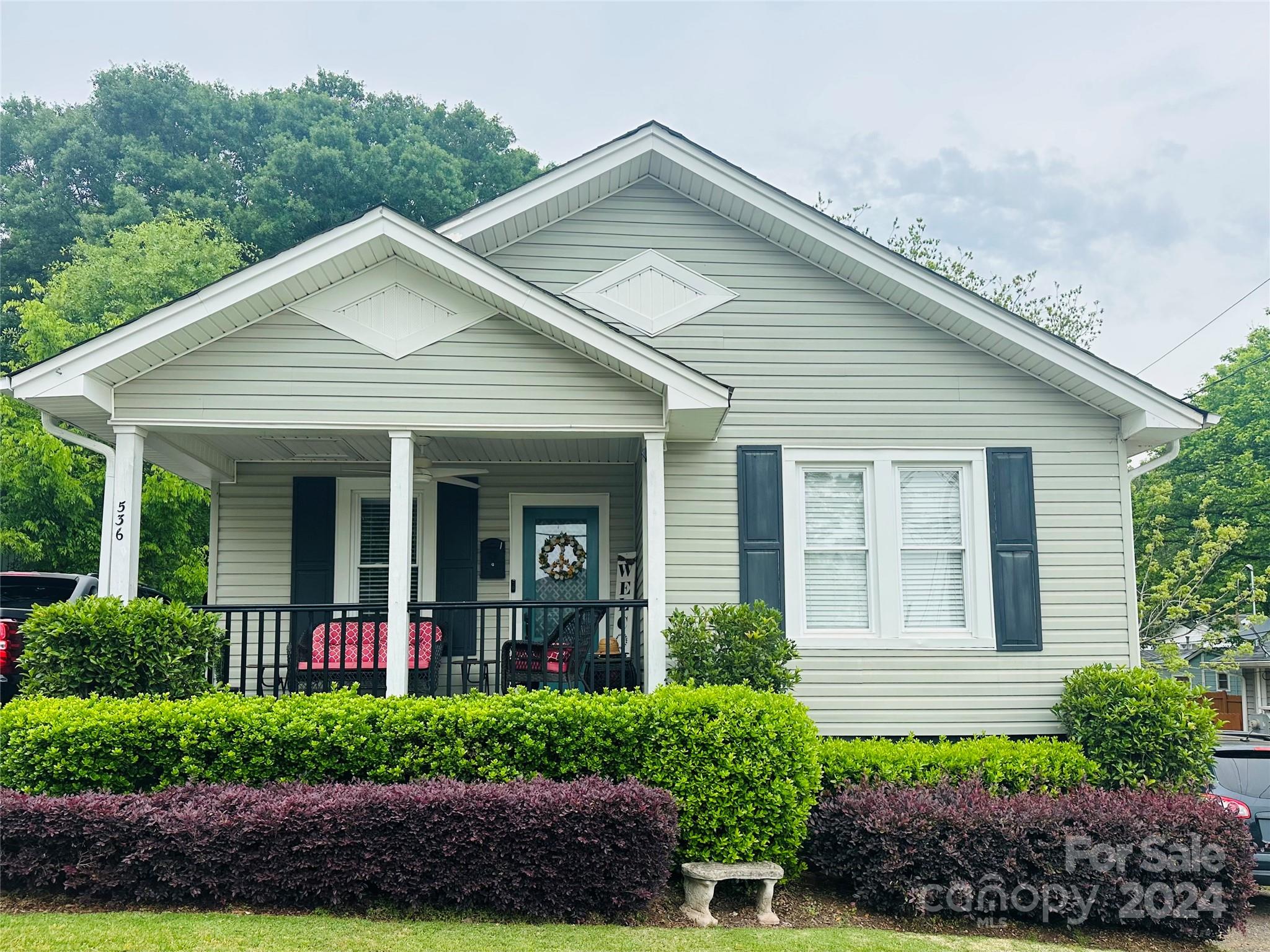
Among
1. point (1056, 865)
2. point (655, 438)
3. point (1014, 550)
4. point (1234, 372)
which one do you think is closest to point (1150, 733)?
point (1014, 550)

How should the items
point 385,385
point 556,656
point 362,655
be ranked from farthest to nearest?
point 556,656
point 362,655
point 385,385

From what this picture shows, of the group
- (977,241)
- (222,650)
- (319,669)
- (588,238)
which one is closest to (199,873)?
(222,650)

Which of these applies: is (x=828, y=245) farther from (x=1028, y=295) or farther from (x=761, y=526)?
(x=1028, y=295)

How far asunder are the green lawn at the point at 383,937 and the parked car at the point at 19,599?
3.16 meters

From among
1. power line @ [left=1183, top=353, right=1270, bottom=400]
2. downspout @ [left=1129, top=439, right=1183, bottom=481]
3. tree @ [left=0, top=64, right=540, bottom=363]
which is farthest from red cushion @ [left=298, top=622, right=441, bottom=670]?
power line @ [left=1183, top=353, right=1270, bottom=400]

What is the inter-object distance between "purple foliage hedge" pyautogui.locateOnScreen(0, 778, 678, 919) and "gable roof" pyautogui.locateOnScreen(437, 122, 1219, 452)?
5.34 meters

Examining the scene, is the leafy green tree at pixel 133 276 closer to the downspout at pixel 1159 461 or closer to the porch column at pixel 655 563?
the porch column at pixel 655 563

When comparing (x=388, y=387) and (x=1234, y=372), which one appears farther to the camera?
(x=1234, y=372)

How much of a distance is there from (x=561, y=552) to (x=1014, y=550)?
466 cm

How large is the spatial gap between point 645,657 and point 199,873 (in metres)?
3.57

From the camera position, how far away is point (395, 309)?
26.1 feet

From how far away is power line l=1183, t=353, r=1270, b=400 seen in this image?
2983cm

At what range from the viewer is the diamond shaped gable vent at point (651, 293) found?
9.63 meters

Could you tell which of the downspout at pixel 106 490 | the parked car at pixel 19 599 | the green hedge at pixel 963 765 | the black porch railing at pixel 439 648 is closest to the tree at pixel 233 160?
the parked car at pixel 19 599
